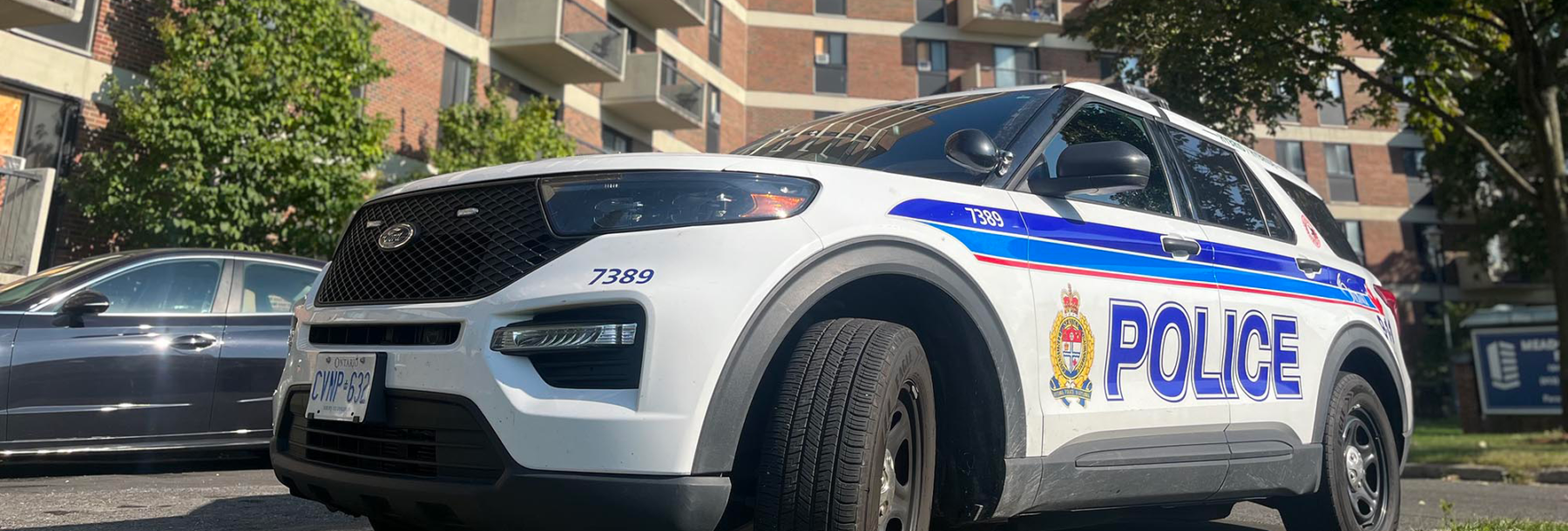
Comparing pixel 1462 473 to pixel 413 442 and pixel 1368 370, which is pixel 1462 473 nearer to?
pixel 1368 370

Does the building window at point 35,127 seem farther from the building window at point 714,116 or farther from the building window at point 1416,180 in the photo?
the building window at point 1416,180

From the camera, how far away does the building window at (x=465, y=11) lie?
2073 centimetres

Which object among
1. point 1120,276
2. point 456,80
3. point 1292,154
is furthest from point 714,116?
point 1120,276

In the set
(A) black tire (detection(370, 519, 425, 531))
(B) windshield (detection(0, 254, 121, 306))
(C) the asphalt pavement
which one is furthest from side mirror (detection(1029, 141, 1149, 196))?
(B) windshield (detection(0, 254, 121, 306))

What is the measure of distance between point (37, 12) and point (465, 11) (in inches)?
354

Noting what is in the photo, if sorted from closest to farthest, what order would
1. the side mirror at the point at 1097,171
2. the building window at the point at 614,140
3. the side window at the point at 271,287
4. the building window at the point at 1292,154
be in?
the side mirror at the point at 1097,171 < the side window at the point at 271,287 < the building window at the point at 614,140 < the building window at the point at 1292,154

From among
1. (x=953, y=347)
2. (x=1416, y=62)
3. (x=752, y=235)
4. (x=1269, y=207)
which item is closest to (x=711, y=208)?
(x=752, y=235)

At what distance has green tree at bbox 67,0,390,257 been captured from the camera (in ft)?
42.3

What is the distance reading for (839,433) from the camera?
2.49 m

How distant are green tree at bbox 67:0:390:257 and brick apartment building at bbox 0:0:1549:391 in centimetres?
100

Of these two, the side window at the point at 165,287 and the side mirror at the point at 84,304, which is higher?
the side window at the point at 165,287

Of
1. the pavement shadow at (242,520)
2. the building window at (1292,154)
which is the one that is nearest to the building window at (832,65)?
the building window at (1292,154)

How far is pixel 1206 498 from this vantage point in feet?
12.2

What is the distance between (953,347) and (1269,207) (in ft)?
7.42
